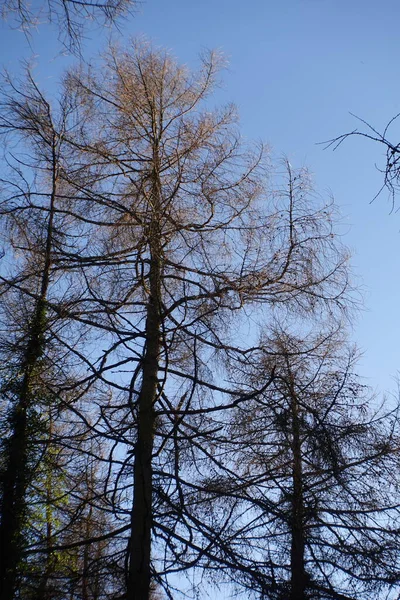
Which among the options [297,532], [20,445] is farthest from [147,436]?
[297,532]

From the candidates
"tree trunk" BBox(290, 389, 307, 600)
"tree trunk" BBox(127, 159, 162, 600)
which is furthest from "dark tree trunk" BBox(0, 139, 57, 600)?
"tree trunk" BBox(290, 389, 307, 600)

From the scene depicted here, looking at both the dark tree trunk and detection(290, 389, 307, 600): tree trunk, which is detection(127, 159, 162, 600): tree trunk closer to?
the dark tree trunk

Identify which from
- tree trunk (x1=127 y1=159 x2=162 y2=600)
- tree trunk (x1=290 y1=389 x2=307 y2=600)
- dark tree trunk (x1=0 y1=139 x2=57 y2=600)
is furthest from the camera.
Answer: dark tree trunk (x1=0 y1=139 x2=57 y2=600)

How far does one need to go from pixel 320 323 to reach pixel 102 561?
10.0 feet

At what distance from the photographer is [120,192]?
6.29 m

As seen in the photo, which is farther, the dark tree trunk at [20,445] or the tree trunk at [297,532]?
the dark tree trunk at [20,445]

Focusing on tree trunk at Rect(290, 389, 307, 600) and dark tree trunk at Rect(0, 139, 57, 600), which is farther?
dark tree trunk at Rect(0, 139, 57, 600)

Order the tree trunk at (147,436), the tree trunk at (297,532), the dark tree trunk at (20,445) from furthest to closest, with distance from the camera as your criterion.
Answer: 1. the dark tree trunk at (20,445)
2. the tree trunk at (297,532)
3. the tree trunk at (147,436)

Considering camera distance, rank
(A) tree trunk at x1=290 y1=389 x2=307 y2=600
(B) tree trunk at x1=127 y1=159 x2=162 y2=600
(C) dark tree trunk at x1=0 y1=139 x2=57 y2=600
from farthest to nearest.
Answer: (C) dark tree trunk at x1=0 y1=139 x2=57 y2=600, (A) tree trunk at x1=290 y1=389 x2=307 y2=600, (B) tree trunk at x1=127 y1=159 x2=162 y2=600

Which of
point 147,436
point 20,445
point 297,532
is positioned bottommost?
point 297,532

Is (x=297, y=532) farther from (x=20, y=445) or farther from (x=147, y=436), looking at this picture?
(x=20, y=445)

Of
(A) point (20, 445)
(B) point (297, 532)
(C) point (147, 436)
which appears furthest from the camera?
(A) point (20, 445)

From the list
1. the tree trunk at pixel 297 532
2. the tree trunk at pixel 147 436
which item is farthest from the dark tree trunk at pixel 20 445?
the tree trunk at pixel 297 532

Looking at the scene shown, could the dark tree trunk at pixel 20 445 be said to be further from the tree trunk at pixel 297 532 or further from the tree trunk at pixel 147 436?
the tree trunk at pixel 297 532
